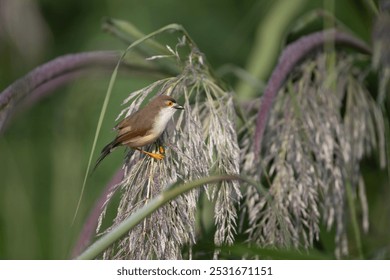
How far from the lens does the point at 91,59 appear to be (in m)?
1.23

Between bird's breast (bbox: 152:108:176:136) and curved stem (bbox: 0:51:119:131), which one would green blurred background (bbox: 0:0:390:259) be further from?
bird's breast (bbox: 152:108:176:136)

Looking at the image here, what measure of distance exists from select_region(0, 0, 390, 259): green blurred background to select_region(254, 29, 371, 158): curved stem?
6cm

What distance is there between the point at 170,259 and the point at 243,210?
0.30m

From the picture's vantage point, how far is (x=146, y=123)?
1.16 m

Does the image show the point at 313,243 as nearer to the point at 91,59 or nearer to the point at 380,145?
the point at 380,145

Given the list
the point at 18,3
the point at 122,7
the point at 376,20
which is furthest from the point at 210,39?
the point at 376,20

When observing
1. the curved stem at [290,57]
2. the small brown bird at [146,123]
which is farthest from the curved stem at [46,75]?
the curved stem at [290,57]

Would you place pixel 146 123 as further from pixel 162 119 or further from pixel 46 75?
pixel 46 75

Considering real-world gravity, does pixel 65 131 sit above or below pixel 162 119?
above

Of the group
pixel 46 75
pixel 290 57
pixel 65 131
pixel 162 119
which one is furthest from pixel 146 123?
pixel 65 131

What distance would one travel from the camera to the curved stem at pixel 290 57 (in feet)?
3.98

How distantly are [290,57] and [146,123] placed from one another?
299 mm

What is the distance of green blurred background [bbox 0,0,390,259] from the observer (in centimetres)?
165

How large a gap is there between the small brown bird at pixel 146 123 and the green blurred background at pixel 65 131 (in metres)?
0.24
